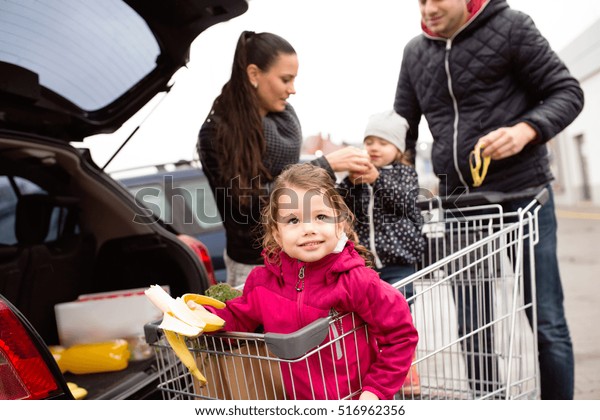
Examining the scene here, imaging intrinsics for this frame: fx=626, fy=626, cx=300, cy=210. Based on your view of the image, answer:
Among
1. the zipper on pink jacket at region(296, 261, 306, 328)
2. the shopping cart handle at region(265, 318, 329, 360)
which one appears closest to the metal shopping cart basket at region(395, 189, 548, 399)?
the zipper on pink jacket at region(296, 261, 306, 328)

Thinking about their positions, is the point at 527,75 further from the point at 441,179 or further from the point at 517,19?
the point at 441,179

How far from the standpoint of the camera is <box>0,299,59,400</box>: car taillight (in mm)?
1546

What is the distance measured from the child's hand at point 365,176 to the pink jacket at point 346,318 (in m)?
0.42

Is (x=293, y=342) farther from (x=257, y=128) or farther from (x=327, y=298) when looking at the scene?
(x=257, y=128)

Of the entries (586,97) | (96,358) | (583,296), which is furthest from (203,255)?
(583,296)

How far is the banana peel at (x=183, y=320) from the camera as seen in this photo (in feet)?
4.77

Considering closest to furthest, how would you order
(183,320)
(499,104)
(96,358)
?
(183,320) < (499,104) < (96,358)

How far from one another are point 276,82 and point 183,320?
0.79 metres

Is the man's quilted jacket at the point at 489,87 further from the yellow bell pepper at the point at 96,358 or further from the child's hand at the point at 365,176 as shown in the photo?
the yellow bell pepper at the point at 96,358

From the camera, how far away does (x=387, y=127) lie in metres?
2.11

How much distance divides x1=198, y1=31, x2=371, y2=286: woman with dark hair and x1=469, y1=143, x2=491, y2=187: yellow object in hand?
15.4 inches
